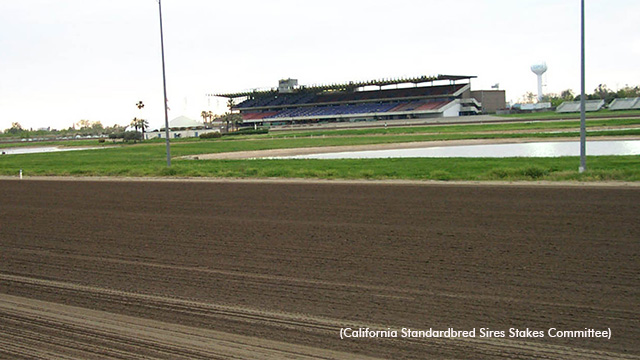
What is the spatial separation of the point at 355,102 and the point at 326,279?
12785 cm

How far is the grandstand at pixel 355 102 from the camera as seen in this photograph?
12125cm

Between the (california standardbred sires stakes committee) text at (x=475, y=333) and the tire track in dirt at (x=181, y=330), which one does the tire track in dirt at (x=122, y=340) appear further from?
the (california standardbred sires stakes committee) text at (x=475, y=333)

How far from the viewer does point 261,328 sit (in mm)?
7719

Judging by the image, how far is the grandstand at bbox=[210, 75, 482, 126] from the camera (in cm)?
12125

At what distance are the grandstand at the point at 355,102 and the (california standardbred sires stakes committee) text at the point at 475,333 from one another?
365 ft

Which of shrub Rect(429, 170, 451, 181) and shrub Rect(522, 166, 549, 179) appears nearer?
shrub Rect(522, 166, 549, 179)

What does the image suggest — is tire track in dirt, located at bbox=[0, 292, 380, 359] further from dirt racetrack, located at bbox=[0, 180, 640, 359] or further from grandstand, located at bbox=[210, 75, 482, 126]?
grandstand, located at bbox=[210, 75, 482, 126]

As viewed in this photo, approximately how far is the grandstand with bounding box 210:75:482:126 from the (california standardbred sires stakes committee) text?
111368mm

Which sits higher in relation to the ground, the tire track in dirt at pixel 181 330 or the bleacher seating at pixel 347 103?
the bleacher seating at pixel 347 103

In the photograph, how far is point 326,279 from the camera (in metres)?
9.73

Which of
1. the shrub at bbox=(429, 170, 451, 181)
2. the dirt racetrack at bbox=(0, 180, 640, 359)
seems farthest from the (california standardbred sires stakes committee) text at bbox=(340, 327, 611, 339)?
the shrub at bbox=(429, 170, 451, 181)

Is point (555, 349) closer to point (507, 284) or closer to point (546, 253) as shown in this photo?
point (507, 284)

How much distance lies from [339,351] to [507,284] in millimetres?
3311

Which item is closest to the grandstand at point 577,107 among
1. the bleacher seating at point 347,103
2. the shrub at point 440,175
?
the bleacher seating at point 347,103
